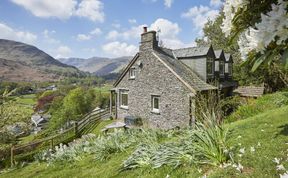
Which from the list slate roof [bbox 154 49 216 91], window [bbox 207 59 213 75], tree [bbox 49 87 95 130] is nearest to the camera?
slate roof [bbox 154 49 216 91]

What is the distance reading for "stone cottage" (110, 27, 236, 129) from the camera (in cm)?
1806

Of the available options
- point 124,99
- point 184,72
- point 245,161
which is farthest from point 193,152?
point 124,99

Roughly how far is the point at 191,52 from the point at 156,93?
466 cm

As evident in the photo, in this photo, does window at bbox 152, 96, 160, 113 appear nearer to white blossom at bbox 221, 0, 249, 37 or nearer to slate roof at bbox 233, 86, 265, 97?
slate roof at bbox 233, 86, 265, 97

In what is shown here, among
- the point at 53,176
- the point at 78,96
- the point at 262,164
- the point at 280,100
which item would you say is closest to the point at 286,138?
the point at 262,164

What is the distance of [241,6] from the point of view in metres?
2.47

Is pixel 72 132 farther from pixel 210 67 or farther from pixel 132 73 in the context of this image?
pixel 210 67

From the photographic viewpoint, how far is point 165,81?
62.8 ft

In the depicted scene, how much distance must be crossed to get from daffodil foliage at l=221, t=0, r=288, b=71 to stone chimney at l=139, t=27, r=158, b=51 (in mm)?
17640

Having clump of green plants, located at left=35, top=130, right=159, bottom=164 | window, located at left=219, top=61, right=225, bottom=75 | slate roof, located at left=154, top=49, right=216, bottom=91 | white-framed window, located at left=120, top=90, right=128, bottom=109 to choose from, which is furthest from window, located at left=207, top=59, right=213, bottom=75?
clump of green plants, located at left=35, top=130, right=159, bottom=164

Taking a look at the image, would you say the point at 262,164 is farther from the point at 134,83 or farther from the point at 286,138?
the point at 134,83

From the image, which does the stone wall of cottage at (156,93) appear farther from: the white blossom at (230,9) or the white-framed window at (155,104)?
the white blossom at (230,9)

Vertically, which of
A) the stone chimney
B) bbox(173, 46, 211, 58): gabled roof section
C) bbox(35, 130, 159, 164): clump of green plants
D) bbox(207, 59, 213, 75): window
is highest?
the stone chimney

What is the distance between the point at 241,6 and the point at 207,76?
18.1 m
